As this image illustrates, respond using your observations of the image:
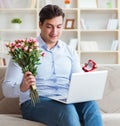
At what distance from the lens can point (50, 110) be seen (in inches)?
78.0

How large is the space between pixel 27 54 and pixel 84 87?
374 mm

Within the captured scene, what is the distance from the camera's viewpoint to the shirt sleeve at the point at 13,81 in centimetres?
204

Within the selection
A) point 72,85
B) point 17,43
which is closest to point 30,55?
point 17,43

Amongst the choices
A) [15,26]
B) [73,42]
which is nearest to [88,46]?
[73,42]

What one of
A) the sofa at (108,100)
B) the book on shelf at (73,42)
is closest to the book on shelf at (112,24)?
the book on shelf at (73,42)

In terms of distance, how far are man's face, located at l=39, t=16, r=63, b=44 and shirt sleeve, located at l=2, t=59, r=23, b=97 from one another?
32 cm

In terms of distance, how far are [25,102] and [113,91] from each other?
71 cm

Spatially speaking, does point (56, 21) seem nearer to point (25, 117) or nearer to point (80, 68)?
point (80, 68)

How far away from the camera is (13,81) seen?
206 cm

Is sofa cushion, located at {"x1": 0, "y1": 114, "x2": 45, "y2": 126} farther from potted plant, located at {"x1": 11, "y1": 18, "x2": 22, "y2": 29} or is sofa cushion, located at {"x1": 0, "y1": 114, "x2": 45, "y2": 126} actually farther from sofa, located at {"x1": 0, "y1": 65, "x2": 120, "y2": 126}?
potted plant, located at {"x1": 11, "y1": 18, "x2": 22, "y2": 29}

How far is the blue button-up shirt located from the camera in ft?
6.82

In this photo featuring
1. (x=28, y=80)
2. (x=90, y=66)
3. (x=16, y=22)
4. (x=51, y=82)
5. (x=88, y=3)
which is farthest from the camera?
(x=88, y=3)

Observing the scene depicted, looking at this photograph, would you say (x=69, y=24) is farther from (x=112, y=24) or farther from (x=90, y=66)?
(x=90, y=66)

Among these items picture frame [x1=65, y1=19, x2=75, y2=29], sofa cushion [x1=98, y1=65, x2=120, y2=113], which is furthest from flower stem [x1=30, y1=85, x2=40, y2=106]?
picture frame [x1=65, y1=19, x2=75, y2=29]
